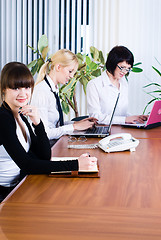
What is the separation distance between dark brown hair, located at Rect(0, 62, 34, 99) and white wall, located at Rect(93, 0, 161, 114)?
3.16 m

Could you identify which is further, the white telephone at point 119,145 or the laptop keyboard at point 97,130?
the laptop keyboard at point 97,130

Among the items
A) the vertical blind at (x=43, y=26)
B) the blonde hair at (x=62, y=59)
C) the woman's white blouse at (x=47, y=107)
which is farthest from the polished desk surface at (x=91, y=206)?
the vertical blind at (x=43, y=26)

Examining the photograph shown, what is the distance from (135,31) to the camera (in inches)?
187

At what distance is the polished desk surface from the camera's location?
96 cm

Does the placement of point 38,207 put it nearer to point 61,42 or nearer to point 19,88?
point 19,88

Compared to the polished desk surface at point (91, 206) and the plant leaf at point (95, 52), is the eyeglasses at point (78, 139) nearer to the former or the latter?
the polished desk surface at point (91, 206)

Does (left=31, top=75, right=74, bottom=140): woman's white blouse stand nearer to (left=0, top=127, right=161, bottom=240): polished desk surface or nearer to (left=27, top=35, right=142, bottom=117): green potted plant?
(left=0, top=127, right=161, bottom=240): polished desk surface

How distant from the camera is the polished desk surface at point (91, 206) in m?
0.96

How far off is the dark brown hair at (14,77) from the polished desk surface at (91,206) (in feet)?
1.88

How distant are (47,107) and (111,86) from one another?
→ 0.87 metres

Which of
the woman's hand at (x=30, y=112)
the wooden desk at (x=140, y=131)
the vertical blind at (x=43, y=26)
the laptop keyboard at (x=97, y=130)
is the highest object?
the vertical blind at (x=43, y=26)

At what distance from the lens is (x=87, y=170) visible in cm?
149

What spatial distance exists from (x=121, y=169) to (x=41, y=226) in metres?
0.68

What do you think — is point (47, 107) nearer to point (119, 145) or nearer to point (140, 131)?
point (140, 131)
